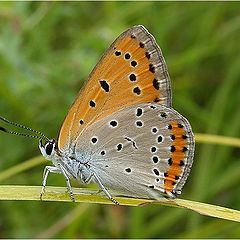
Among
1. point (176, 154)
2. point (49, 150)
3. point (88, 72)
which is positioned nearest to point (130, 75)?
point (176, 154)

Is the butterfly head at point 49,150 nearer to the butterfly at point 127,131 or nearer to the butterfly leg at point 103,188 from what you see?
the butterfly at point 127,131

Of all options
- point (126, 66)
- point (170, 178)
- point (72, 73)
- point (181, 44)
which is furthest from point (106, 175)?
point (181, 44)

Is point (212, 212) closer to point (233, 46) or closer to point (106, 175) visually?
point (106, 175)

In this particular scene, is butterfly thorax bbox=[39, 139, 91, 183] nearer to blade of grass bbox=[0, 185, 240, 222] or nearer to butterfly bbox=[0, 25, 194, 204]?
butterfly bbox=[0, 25, 194, 204]

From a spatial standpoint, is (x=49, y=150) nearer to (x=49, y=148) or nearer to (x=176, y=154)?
(x=49, y=148)

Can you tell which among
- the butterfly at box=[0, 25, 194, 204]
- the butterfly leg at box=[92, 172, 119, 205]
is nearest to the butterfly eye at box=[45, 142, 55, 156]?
the butterfly at box=[0, 25, 194, 204]
